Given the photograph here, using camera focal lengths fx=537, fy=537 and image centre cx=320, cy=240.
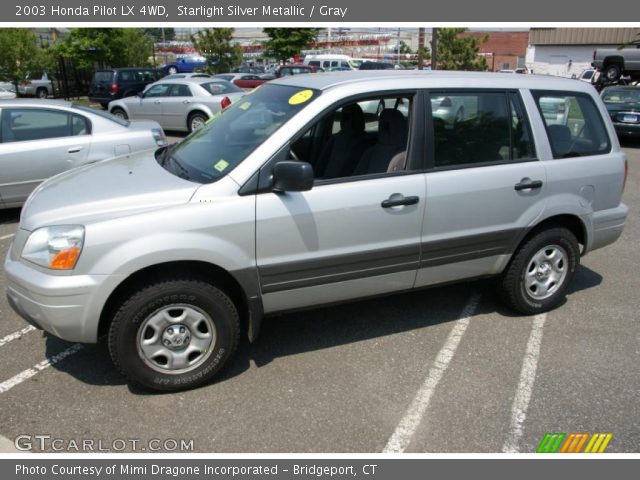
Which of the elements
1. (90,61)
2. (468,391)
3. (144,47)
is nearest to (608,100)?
(468,391)

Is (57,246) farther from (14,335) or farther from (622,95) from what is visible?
(622,95)

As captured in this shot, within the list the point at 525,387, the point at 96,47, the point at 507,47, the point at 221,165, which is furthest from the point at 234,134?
the point at 507,47

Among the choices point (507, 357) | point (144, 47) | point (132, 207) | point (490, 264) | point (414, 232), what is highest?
point (144, 47)

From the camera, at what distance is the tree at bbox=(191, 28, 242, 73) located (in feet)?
111

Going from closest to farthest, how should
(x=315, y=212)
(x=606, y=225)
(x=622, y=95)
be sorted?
(x=315, y=212), (x=606, y=225), (x=622, y=95)

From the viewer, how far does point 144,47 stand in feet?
101

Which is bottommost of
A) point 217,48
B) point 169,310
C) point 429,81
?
point 169,310

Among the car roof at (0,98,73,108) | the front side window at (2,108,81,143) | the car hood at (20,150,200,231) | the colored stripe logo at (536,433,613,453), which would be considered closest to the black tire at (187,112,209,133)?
the car roof at (0,98,73,108)

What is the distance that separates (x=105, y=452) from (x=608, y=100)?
14325mm

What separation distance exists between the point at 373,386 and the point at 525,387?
37.7 inches

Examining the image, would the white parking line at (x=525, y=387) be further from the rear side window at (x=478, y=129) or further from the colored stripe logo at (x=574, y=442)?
the rear side window at (x=478, y=129)

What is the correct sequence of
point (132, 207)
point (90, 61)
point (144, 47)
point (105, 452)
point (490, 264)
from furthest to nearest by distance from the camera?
point (144, 47) < point (90, 61) < point (490, 264) < point (132, 207) < point (105, 452)

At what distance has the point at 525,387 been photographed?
133 inches

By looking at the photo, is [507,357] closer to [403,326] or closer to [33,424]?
[403,326]
